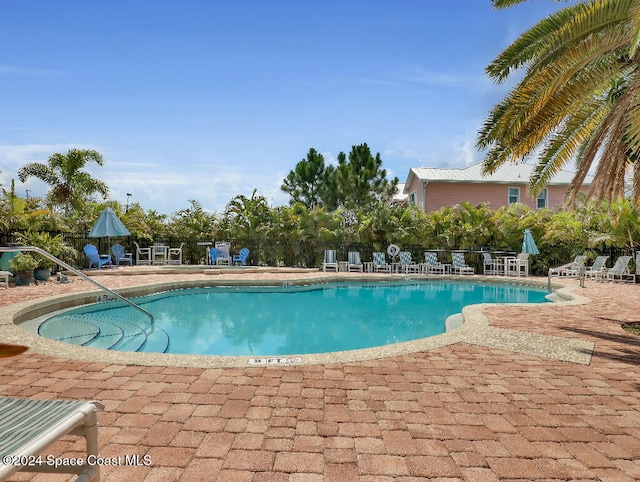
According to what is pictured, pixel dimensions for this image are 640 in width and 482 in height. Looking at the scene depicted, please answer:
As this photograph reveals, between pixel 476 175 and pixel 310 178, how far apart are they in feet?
42.6

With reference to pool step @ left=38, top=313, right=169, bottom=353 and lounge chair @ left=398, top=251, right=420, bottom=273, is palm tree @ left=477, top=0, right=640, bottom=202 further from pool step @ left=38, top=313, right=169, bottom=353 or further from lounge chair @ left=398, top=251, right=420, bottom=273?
lounge chair @ left=398, top=251, right=420, bottom=273

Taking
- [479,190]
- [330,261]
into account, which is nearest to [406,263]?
[330,261]

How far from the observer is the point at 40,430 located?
5.42 feet

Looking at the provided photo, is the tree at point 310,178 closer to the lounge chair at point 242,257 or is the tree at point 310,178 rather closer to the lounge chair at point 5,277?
the lounge chair at point 242,257

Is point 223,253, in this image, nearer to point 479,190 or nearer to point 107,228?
point 107,228

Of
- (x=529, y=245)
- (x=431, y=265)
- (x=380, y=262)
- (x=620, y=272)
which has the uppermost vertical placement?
(x=529, y=245)

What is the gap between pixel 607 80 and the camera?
6.71m

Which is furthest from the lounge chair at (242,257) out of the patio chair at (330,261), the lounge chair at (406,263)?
the lounge chair at (406,263)

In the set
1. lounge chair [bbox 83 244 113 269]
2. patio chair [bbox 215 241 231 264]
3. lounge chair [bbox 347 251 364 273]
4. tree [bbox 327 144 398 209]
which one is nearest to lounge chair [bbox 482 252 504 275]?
lounge chair [bbox 347 251 364 273]

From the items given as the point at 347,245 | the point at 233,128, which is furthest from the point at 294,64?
the point at 347,245

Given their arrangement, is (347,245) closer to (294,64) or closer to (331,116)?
(331,116)

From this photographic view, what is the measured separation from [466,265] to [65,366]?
55.8ft

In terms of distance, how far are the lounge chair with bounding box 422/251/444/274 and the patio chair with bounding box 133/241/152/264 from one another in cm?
1260

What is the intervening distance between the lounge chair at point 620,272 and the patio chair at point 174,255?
17391 millimetres
